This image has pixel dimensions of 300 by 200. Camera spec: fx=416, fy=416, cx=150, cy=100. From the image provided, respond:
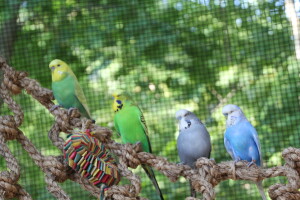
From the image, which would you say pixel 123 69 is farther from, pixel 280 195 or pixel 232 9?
pixel 280 195

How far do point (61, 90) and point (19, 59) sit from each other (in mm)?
1267

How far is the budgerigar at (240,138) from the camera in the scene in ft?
2.31

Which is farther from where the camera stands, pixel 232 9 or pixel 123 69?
pixel 123 69

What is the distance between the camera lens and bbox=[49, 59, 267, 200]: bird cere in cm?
61

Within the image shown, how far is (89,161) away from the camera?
61 centimetres

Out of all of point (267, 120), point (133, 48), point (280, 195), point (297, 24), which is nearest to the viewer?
point (280, 195)

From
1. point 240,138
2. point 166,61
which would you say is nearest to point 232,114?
point 240,138

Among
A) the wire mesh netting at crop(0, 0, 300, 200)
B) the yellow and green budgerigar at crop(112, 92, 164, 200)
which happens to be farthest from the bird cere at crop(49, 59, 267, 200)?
the wire mesh netting at crop(0, 0, 300, 200)

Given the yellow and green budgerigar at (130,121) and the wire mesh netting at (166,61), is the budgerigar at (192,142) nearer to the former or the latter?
the yellow and green budgerigar at (130,121)

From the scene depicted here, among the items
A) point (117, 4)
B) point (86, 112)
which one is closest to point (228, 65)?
point (117, 4)

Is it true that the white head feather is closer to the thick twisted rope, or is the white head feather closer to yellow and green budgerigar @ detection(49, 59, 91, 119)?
the thick twisted rope

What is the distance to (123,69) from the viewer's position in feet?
7.22

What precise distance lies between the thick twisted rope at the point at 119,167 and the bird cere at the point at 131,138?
2 cm

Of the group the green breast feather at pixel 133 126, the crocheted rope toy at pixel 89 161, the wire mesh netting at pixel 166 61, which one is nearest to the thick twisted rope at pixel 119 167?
the crocheted rope toy at pixel 89 161
